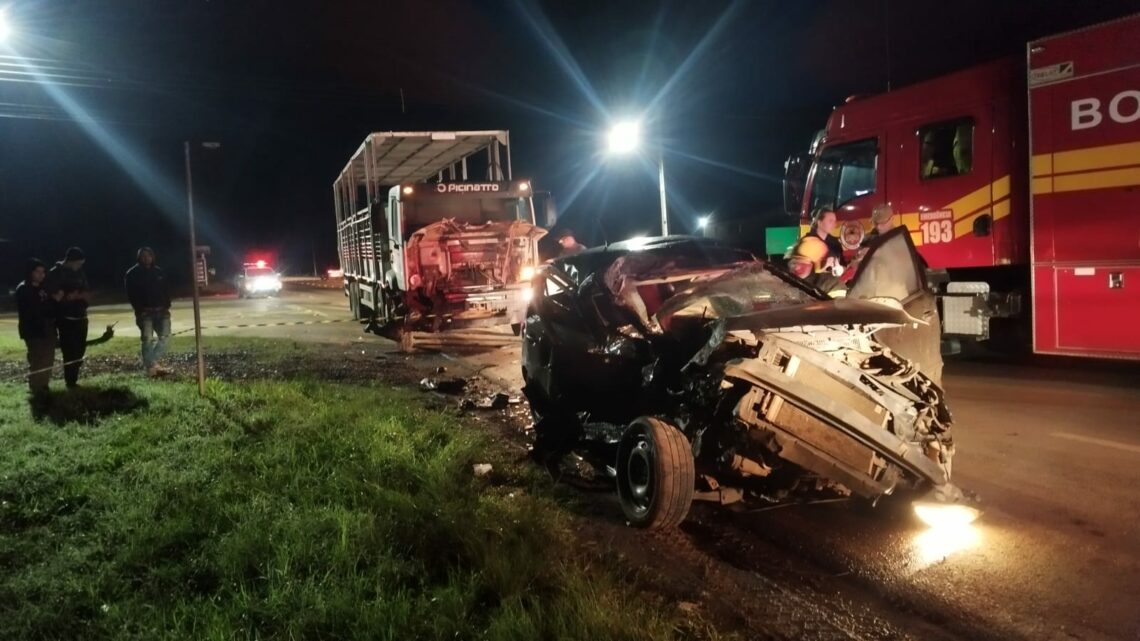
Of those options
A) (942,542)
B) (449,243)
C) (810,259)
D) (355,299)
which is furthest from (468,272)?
(942,542)

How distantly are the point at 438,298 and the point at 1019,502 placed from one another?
32.0ft

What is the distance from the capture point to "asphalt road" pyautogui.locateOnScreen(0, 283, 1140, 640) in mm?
3643

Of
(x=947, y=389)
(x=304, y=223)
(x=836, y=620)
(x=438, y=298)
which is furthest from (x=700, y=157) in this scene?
(x=304, y=223)

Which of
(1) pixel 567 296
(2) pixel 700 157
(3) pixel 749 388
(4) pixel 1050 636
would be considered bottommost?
(4) pixel 1050 636

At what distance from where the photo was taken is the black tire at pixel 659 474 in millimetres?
4438

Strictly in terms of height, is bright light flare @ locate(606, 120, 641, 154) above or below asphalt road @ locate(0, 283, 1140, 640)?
above

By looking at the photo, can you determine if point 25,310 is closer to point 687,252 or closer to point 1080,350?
point 687,252

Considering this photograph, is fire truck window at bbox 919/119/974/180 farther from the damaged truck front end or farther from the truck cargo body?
the damaged truck front end

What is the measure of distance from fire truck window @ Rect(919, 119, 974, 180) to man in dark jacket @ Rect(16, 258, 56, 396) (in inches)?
395

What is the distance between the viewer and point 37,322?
902 cm

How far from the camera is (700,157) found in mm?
38469

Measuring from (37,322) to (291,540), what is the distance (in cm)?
631

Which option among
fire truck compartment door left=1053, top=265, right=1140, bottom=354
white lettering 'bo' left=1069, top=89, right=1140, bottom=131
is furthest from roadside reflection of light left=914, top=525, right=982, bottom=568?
white lettering 'bo' left=1069, top=89, right=1140, bottom=131

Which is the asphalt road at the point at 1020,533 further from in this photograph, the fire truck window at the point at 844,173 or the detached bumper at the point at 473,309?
the detached bumper at the point at 473,309
